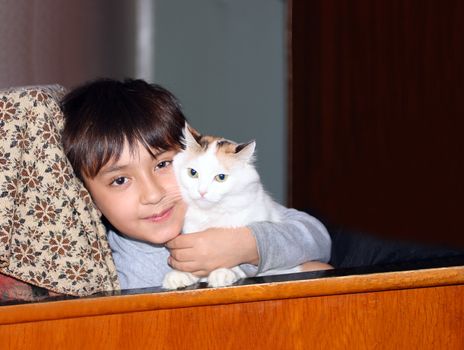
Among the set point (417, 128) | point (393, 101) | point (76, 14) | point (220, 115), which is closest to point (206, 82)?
point (220, 115)

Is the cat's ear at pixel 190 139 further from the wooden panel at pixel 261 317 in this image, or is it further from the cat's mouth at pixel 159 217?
the wooden panel at pixel 261 317

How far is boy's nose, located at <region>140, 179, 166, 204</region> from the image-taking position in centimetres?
117

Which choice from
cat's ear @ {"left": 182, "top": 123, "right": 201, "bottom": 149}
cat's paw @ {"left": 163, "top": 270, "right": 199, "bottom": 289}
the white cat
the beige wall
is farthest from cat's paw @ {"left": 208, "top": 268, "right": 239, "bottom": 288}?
the beige wall

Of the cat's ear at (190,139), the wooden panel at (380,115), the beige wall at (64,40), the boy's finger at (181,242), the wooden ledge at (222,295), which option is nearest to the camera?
the wooden ledge at (222,295)

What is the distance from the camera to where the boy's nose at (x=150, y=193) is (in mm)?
1174

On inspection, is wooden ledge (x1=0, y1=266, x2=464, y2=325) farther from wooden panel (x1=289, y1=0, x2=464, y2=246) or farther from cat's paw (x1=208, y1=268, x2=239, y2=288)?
wooden panel (x1=289, y1=0, x2=464, y2=246)

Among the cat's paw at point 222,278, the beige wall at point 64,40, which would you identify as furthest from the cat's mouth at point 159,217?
the beige wall at point 64,40

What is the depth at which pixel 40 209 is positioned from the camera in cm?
106

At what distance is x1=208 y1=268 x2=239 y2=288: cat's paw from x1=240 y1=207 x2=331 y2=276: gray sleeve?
119 mm

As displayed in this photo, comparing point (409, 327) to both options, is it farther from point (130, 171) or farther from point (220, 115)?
point (220, 115)

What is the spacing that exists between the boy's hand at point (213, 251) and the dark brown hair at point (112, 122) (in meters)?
0.21

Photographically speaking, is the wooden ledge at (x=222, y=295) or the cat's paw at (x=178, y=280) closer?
the wooden ledge at (x=222, y=295)

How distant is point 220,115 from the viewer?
12.2 feet

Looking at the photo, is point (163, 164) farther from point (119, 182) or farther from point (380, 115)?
point (380, 115)
